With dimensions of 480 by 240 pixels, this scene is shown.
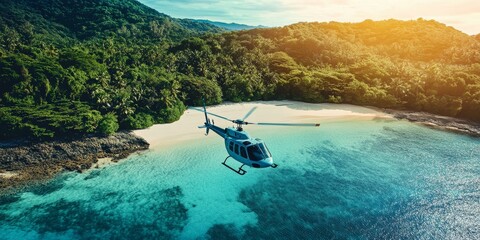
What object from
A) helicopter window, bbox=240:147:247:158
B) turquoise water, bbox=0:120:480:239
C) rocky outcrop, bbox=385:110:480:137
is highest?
helicopter window, bbox=240:147:247:158

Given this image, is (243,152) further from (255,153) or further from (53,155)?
(53,155)

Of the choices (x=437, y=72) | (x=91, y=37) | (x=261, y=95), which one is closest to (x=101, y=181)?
(x=261, y=95)

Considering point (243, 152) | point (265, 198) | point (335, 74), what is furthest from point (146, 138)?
point (335, 74)

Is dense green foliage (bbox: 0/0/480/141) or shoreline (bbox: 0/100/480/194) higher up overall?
dense green foliage (bbox: 0/0/480/141)

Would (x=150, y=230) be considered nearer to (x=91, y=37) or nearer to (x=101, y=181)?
(x=101, y=181)

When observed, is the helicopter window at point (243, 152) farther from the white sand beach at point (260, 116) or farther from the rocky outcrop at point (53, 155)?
the rocky outcrop at point (53, 155)

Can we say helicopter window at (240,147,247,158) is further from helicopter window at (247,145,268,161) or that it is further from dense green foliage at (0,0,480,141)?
dense green foliage at (0,0,480,141)

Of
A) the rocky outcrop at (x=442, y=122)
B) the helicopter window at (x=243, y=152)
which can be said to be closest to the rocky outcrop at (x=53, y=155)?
the helicopter window at (x=243, y=152)

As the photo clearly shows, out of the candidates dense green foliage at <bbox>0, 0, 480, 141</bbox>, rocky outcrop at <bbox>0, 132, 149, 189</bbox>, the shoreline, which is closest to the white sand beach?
the shoreline
